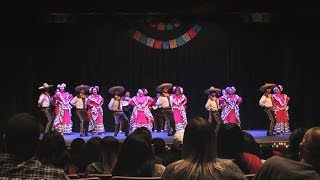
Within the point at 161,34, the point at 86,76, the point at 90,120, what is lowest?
the point at 90,120

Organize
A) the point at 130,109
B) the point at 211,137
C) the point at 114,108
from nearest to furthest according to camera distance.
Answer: the point at 211,137 < the point at 114,108 < the point at 130,109

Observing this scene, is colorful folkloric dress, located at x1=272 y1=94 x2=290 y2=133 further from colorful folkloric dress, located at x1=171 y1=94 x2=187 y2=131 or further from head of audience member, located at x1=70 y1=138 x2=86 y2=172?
head of audience member, located at x1=70 y1=138 x2=86 y2=172

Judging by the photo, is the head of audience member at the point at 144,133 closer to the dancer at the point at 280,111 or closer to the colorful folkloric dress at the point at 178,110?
the colorful folkloric dress at the point at 178,110

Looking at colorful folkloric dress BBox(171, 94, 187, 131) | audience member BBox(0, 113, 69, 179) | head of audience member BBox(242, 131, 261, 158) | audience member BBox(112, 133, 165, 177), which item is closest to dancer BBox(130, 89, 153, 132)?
colorful folkloric dress BBox(171, 94, 187, 131)

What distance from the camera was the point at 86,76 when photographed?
13695 millimetres

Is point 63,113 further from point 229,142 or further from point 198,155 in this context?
point 198,155

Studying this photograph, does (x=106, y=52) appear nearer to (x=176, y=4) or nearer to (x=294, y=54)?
(x=176, y=4)

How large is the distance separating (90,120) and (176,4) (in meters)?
3.74

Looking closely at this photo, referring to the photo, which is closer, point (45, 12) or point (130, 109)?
point (45, 12)

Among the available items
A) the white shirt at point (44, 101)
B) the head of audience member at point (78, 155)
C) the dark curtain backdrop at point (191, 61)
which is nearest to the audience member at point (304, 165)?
the head of audience member at point (78, 155)

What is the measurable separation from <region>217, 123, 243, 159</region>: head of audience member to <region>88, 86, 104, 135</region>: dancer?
8726mm

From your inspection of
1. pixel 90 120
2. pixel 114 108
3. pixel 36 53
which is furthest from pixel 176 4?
pixel 36 53

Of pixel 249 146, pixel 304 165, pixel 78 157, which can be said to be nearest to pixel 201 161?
pixel 304 165

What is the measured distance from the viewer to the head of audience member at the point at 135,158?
10.5 feet
